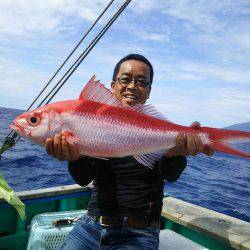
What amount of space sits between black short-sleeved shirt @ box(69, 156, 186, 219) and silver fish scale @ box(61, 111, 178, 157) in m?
0.84

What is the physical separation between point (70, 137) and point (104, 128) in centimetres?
35

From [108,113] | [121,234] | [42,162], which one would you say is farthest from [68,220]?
[42,162]

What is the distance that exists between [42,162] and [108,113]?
2170cm

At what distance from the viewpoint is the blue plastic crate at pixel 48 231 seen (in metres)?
4.94

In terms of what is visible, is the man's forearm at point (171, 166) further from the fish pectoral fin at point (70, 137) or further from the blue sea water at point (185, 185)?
the blue sea water at point (185, 185)

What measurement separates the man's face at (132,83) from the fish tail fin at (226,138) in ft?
4.09

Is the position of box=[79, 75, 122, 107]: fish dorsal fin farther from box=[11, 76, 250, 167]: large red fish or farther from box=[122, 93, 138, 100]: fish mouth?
box=[122, 93, 138, 100]: fish mouth

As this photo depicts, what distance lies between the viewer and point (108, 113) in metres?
3.43

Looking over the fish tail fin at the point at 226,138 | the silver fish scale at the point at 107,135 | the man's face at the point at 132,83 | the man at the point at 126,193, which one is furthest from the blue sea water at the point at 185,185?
the silver fish scale at the point at 107,135

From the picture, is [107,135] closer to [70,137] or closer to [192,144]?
[70,137]

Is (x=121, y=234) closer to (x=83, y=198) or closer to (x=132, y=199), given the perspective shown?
(x=132, y=199)

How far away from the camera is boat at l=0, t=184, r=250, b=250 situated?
4.98 metres

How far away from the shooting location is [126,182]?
4273 millimetres

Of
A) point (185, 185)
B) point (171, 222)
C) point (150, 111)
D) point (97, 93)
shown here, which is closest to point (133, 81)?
point (150, 111)
